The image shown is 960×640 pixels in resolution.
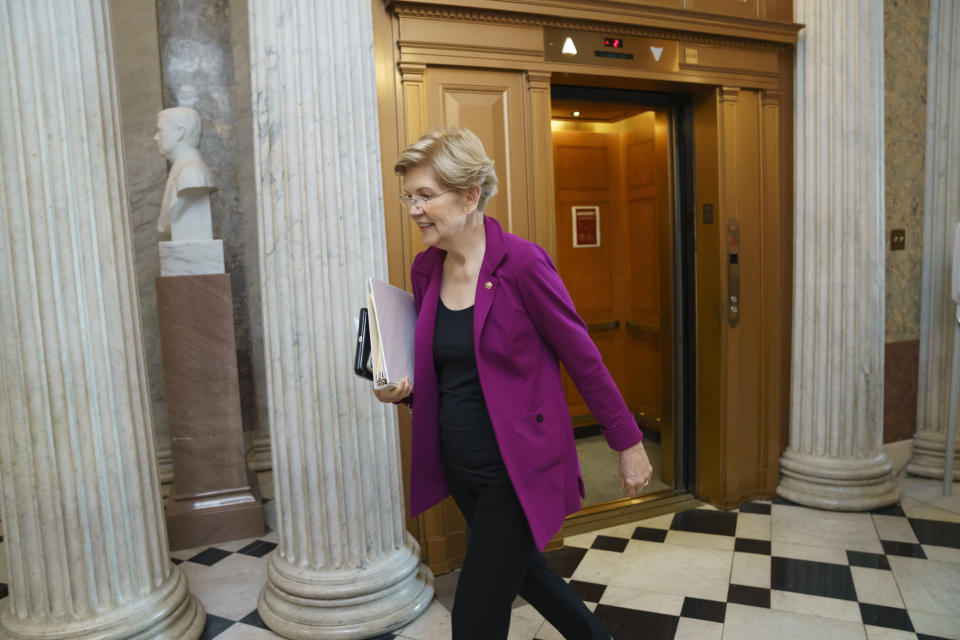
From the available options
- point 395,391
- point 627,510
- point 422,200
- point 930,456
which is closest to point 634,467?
point 395,391

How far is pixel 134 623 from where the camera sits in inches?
98.3

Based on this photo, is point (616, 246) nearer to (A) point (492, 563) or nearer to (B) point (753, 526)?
(B) point (753, 526)

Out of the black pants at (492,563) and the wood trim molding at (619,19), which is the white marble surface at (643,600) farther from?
the wood trim molding at (619,19)

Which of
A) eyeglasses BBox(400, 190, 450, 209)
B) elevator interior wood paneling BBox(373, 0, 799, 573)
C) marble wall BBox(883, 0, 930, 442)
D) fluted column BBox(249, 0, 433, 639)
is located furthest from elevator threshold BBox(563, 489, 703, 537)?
eyeglasses BBox(400, 190, 450, 209)

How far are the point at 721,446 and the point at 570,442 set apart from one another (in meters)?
2.35

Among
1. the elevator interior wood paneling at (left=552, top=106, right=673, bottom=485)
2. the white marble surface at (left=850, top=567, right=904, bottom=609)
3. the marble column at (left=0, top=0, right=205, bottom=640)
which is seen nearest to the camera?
the marble column at (left=0, top=0, right=205, bottom=640)

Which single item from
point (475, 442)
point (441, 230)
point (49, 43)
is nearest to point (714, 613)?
point (475, 442)

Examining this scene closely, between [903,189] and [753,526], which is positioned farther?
[903,189]

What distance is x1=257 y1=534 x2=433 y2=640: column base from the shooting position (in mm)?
2697

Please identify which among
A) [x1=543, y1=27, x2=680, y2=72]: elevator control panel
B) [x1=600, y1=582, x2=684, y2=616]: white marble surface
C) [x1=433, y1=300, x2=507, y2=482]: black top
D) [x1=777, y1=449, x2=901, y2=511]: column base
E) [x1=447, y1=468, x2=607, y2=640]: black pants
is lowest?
[x1=600, y1=582, x2=684, y2=616]: white marble surface

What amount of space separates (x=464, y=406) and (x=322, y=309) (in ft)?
3.20

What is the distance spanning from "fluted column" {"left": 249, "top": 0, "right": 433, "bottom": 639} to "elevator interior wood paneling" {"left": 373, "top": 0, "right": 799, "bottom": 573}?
39 centimetres

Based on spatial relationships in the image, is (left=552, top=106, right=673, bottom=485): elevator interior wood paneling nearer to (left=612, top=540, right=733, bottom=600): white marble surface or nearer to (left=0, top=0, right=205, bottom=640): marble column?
(left=612, top=540, right=733, bottom=600): white marble surface

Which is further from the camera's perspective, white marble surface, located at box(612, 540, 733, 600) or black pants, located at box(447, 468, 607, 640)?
white marble surface, located at box(612, 540, 733, 600)
